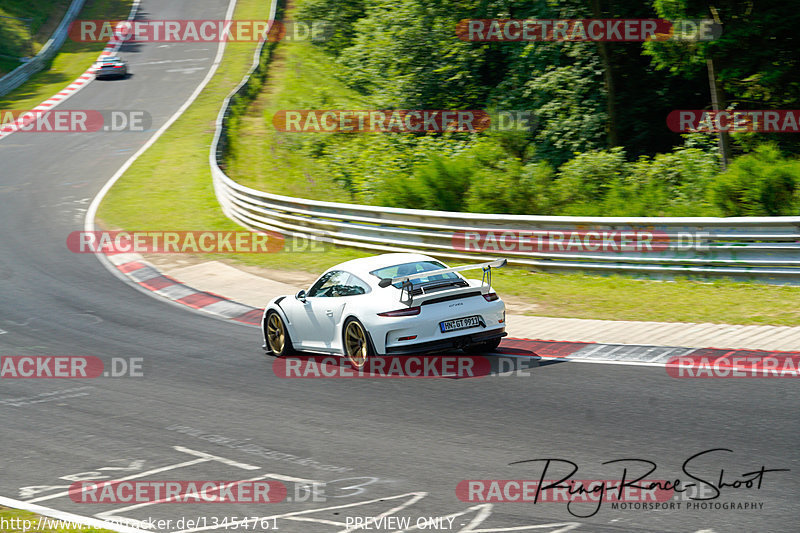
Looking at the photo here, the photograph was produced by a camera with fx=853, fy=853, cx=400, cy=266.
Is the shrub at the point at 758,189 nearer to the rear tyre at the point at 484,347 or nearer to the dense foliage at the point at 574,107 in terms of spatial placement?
the dense foliage at the point at 574,107

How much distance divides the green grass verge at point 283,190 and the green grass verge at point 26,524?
8.41m

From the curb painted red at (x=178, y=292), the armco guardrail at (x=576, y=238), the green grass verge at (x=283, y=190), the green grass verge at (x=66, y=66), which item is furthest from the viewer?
the green grass verge at (x=66, y=66)

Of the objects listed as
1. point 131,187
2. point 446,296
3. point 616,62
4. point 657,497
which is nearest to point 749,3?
point 616,62

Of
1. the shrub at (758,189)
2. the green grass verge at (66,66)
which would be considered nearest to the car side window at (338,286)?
the shrub at (758,189)

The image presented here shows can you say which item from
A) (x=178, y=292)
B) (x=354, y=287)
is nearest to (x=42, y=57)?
(x=178, y=292)

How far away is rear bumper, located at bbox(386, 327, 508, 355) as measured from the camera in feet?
33.9

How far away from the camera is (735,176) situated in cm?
1579

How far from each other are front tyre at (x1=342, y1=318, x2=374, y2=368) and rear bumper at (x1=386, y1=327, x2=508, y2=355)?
396 millimetres

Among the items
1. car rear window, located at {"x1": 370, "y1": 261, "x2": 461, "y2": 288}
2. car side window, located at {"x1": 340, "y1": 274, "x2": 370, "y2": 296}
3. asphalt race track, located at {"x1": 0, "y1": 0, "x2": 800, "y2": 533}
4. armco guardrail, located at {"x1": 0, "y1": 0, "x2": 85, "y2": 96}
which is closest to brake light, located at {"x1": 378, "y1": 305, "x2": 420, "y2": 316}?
car rear window, located at {"x1": 370, "y1": 261, "x2": 461, "y2": 288}

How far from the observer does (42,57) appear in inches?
1993

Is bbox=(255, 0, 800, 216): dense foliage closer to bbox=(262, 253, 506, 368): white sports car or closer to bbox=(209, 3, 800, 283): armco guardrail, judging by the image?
bbox=(209, 3, 800, 283): armco guardrail

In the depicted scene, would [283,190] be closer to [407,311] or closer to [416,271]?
[416,271]

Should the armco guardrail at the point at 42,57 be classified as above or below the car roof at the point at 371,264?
above

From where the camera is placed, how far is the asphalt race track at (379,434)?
6.54 metres
